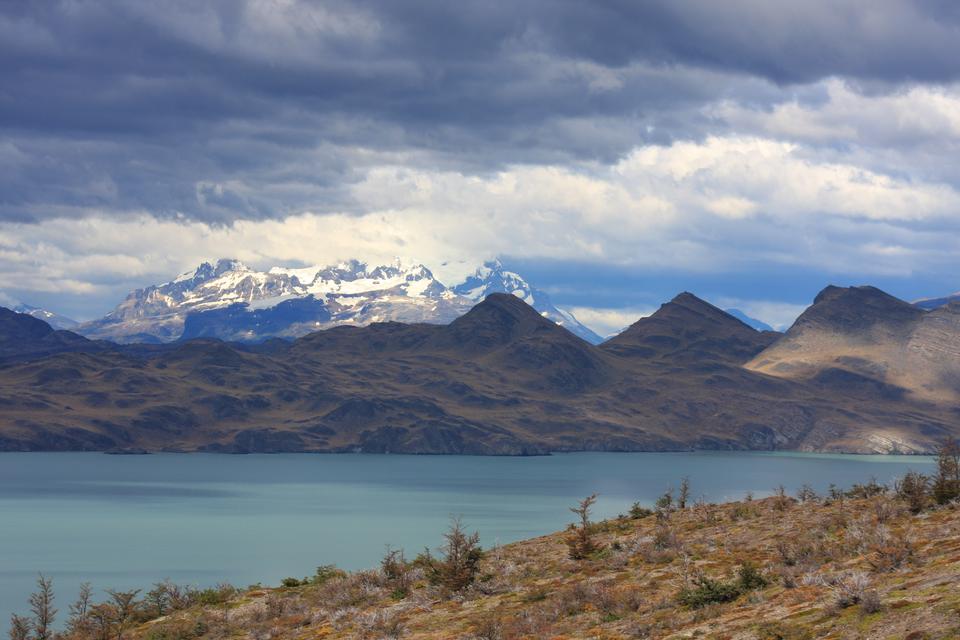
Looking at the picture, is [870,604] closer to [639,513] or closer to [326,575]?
[326,575]

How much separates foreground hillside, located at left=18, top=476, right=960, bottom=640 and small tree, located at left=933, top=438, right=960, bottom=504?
38 centimetres

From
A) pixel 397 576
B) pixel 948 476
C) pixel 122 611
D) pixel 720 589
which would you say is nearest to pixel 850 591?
pixel 720 589

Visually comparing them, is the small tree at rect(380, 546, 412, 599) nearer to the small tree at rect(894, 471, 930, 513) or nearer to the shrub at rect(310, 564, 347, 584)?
the shrub at rect(310, 564, 347, 584)

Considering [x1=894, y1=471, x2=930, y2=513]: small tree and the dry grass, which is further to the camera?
[x1=894, y1=471, x2=930, y2=513]: small tree

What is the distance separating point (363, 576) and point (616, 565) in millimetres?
9042

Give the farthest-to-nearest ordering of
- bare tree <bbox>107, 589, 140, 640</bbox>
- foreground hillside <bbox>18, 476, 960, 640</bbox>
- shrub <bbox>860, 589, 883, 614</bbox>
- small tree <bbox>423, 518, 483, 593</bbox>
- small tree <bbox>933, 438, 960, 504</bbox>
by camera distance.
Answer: bare tree <bbox>107, 589, 140, 640</bbox> → small tree <bbox>933, 438, 960, 504</bbox> → small tree <bbox>423, 518, 483, 593</bbox> → foreground hillside <bbox>18, 476, 960, 640</bbox> → shrub <bbox>860, 589, 883, 614</bbox>

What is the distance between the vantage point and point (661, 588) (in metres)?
27.2

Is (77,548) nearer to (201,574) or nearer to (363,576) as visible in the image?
(201,574)

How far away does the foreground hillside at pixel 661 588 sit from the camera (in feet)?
68.4

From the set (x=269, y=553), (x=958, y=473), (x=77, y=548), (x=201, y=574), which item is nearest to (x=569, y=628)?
(x=958, y=473)

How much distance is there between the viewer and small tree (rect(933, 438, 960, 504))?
3259 cm

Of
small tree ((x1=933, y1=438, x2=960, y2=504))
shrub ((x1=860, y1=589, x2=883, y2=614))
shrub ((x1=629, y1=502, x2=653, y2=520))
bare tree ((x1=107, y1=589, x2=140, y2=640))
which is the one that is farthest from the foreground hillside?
shrub ((x1=629, y1=502, x2=653, y2=520))

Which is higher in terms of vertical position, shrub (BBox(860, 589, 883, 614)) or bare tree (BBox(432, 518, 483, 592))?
shrub (BBox(860, 589, 883, 614))

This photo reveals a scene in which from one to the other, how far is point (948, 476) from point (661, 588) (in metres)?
13.8
